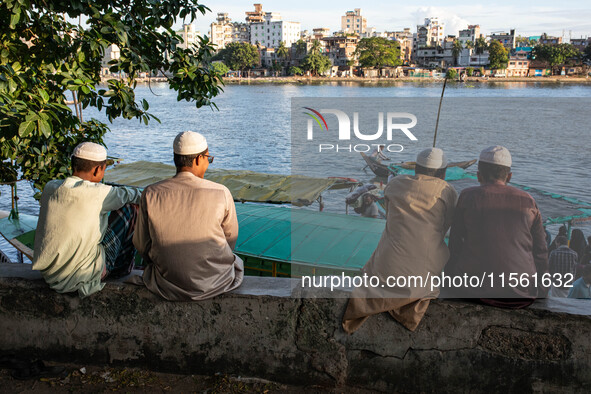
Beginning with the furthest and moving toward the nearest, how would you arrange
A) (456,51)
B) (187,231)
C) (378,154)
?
1. (456,51)
2. (378,154)
3. (187,231)

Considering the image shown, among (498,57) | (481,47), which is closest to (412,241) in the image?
(498,57)

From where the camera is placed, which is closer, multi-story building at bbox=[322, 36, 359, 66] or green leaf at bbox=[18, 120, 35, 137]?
green leaf at bbox=[18, 120, 35, 137]

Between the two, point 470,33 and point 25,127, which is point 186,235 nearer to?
point 25,127

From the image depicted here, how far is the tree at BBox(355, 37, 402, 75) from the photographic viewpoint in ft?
404

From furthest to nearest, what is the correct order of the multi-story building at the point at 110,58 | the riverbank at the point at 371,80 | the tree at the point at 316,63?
the tree at the point at 316,63 < the riverbank at the point at 371,80 < the multi-story building at the point at 110,58

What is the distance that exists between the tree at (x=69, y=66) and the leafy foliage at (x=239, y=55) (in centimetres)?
11773

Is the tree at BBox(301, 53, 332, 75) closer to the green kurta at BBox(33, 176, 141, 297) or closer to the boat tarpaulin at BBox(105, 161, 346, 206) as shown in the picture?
the boat tarpaulin at BBox(105, 161, 346, 206)

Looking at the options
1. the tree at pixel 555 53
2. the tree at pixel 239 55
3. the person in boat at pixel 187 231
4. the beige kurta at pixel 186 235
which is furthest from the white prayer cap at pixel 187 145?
the tree at pixel 555 53

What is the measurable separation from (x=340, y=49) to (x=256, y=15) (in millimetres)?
34424

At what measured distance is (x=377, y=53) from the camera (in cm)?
12312

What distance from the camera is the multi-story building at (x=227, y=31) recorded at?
151 metres

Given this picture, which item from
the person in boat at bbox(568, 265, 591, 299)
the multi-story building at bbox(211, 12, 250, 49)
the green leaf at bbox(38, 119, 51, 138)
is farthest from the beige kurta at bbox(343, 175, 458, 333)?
the multi-story building at bbox(211, 12, 250, 49)

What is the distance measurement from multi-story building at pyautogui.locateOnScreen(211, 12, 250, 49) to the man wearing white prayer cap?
155 meters

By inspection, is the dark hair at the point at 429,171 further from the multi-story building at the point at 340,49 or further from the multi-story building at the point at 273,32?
the multi-story building at the point at 273,32
